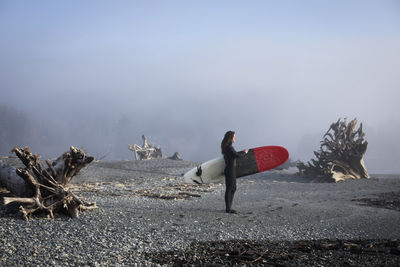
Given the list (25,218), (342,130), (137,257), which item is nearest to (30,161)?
(25,218)

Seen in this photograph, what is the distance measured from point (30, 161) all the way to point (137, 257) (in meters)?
4.59

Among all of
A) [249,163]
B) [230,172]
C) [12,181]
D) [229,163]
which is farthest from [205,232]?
[12,181]

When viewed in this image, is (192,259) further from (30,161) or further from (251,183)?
(251,183)

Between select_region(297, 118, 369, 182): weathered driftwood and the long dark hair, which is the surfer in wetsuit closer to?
the long dark hair

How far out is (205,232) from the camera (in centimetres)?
744

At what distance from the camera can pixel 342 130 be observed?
2073 cm

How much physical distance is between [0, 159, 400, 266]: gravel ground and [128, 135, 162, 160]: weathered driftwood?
19504mm

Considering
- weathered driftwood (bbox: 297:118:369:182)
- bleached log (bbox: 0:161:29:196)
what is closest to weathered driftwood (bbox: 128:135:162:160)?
weathered driftwood (bbox: 297:118:369:182)

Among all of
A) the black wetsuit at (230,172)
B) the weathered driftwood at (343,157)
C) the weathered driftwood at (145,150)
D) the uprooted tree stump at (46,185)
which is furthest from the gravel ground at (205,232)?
the weathered driftwood at (145,150)

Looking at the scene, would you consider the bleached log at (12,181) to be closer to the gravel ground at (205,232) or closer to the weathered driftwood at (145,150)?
the gravel ground at (205,232)

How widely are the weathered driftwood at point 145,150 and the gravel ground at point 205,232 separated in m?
19.5

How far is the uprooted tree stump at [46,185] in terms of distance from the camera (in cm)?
807

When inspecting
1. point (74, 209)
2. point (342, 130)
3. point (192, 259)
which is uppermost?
point (342, 130)

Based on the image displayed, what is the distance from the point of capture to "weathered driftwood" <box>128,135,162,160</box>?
32.2 m
